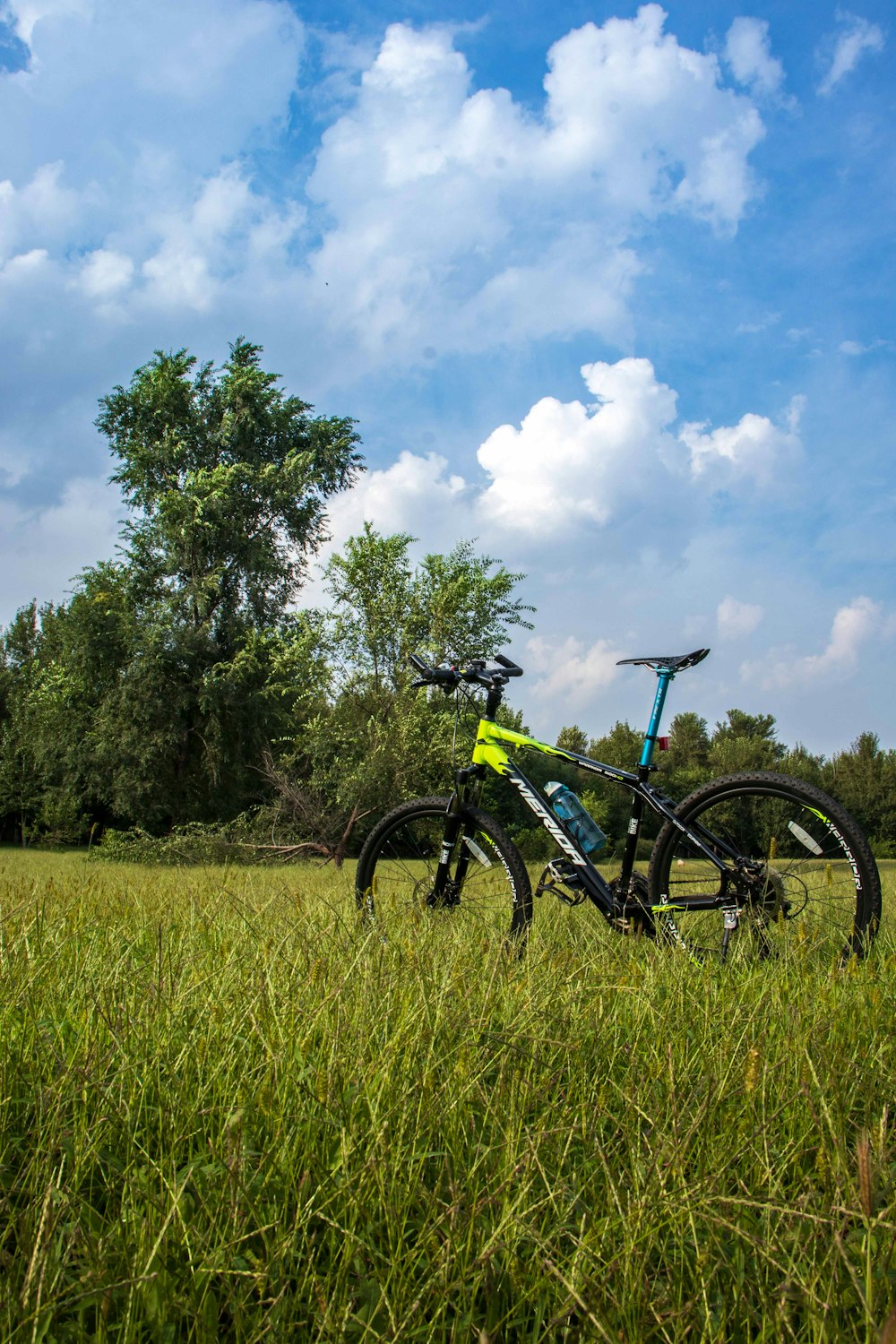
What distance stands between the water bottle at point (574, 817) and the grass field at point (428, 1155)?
147cm

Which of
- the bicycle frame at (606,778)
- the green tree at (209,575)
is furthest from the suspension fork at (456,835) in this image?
the green tree at (209,575)

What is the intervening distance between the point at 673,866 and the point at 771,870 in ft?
1.52

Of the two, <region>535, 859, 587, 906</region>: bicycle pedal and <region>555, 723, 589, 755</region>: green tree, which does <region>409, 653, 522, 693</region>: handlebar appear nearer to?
<region>535, 859, 587, 906</region>: bicycle pedal

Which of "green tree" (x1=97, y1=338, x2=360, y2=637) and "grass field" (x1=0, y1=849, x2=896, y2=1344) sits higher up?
"green tree" (x1=97, y1=338, x2=360, y2=637)

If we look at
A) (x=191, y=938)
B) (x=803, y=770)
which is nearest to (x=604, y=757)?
(x=803, y=770)

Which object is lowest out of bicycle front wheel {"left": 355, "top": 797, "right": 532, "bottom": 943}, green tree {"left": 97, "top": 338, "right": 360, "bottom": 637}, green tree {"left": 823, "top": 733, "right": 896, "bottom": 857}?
bicycle front wheel {"left": 355, "top": 797, "right": 532, "bottom": 943}

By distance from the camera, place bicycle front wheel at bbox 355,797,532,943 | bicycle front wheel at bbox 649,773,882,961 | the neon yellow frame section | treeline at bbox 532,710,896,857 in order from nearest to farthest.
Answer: bicycle front wheel at bbox 649,773,882,961 < bicycle front wheel at bbox 355,797,532,943 < the neon yellow frame section < treeline at bbox 532,710,896,857

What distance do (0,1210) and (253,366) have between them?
102 ft

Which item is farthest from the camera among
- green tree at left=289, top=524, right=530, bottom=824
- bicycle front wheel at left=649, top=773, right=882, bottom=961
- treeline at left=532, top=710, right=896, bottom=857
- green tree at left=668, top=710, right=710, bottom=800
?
green tree at left=668, top=710, right=710, bottom=800

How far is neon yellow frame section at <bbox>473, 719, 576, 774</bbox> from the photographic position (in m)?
4.70

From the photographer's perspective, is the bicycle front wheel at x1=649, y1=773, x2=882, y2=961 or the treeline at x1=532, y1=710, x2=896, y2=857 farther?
the treeline at x1=532, y1=710, x2=896, y2=857

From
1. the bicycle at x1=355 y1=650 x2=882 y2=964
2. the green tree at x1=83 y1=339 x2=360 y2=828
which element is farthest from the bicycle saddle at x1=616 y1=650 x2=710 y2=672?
the green tree at x1=83 y1=339 x2=360 y2=828

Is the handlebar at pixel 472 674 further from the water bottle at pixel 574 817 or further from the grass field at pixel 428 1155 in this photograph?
the grass field at pixel 428 1155

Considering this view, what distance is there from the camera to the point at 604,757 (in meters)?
37.5
